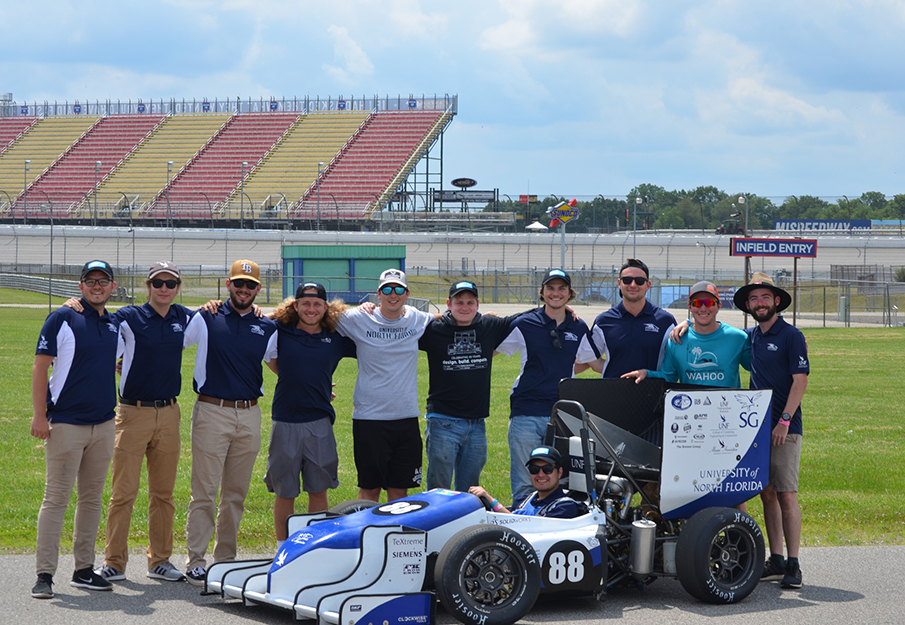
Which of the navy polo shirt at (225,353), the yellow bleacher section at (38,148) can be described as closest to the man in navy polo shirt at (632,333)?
the navy polo shirt at (225,353)

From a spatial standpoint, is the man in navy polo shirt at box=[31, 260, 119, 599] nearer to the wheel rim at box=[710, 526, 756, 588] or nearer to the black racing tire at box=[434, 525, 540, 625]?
A: the black racing tire at box=[434, 525, 540, 625]

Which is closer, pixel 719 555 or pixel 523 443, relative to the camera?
pixel 719 555

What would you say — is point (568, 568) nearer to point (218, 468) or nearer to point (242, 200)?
point (218, 468)

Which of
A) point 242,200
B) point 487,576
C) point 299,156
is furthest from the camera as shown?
point 299,156

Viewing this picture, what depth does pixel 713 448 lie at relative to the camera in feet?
21.0

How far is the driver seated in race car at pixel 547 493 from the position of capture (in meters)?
6.06

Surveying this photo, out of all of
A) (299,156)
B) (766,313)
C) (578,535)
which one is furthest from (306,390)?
(299,156)

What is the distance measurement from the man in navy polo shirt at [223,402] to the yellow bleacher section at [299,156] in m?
66.3

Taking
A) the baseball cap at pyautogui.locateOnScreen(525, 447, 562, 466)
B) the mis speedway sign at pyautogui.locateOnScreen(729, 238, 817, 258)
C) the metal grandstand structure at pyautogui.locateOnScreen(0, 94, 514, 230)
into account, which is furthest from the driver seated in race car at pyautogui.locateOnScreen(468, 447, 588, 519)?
the metal grandstand structure at pyautogui.locateOnScreen(0, 94, 514, 230)

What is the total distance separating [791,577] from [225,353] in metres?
3.99

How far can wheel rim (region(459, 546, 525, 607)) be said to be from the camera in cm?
549

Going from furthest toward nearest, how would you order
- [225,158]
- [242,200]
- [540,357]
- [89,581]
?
[225,158] < [242,200] < [540,357] < [89,581]

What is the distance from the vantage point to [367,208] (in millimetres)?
71938

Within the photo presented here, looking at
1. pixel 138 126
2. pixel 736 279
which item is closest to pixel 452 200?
pixel 138 126
